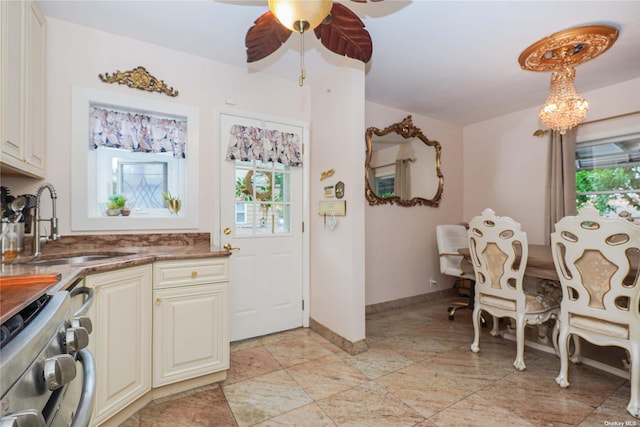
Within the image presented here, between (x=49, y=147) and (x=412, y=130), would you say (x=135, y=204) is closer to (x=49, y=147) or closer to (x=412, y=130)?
(x=49, y=147)

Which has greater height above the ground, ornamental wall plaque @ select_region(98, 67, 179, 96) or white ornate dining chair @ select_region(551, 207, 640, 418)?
ornamental wall plaque @ select_region(98, 67, 179, 96)

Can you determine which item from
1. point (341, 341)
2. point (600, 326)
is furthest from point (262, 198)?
point (600, 326)

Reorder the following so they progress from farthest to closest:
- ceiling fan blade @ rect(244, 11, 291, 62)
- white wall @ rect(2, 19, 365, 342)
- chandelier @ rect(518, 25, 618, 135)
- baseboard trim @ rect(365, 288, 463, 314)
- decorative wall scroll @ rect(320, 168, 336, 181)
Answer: baseboard trim @ rect(365, 288, 463, 314) < decorative wall scroll @ rect(320, 168, 336, 181) < chandelier @ rect(518, 25, 618, 135) < white wall @ rect(2, 19, 365, 342) < ceiling fan blade @ rect(244, 11, 291, 62)

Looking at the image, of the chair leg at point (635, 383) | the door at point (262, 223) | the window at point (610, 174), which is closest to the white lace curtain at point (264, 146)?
the door at point (262, 223)

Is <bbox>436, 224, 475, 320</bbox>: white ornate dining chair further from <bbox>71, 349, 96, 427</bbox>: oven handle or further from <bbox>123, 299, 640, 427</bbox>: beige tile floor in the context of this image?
<bbox>71, 349, 96, 427</bbox>: oven handle

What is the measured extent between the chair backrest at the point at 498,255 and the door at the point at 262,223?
1655 millimetres

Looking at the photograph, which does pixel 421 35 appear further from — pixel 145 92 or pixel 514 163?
pixel 514 163

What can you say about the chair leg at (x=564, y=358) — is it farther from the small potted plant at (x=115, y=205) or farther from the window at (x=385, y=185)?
the small potted plant at (x=115, y=205)

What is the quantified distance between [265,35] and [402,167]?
264cm

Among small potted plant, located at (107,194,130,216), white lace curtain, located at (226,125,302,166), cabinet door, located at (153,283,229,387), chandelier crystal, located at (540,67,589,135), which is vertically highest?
chandelier crystal, located at (540,67,589,135)

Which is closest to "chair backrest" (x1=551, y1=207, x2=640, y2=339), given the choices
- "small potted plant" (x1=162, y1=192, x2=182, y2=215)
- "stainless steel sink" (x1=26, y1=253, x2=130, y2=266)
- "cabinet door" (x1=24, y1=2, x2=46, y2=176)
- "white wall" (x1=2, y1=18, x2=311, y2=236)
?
"white wall" (x1=2, y1=18, x2=311, y2=236)

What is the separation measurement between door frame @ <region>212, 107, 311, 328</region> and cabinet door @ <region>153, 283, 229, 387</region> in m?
0.50

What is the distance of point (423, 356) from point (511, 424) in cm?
83

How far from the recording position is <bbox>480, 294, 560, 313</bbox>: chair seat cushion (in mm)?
2213
